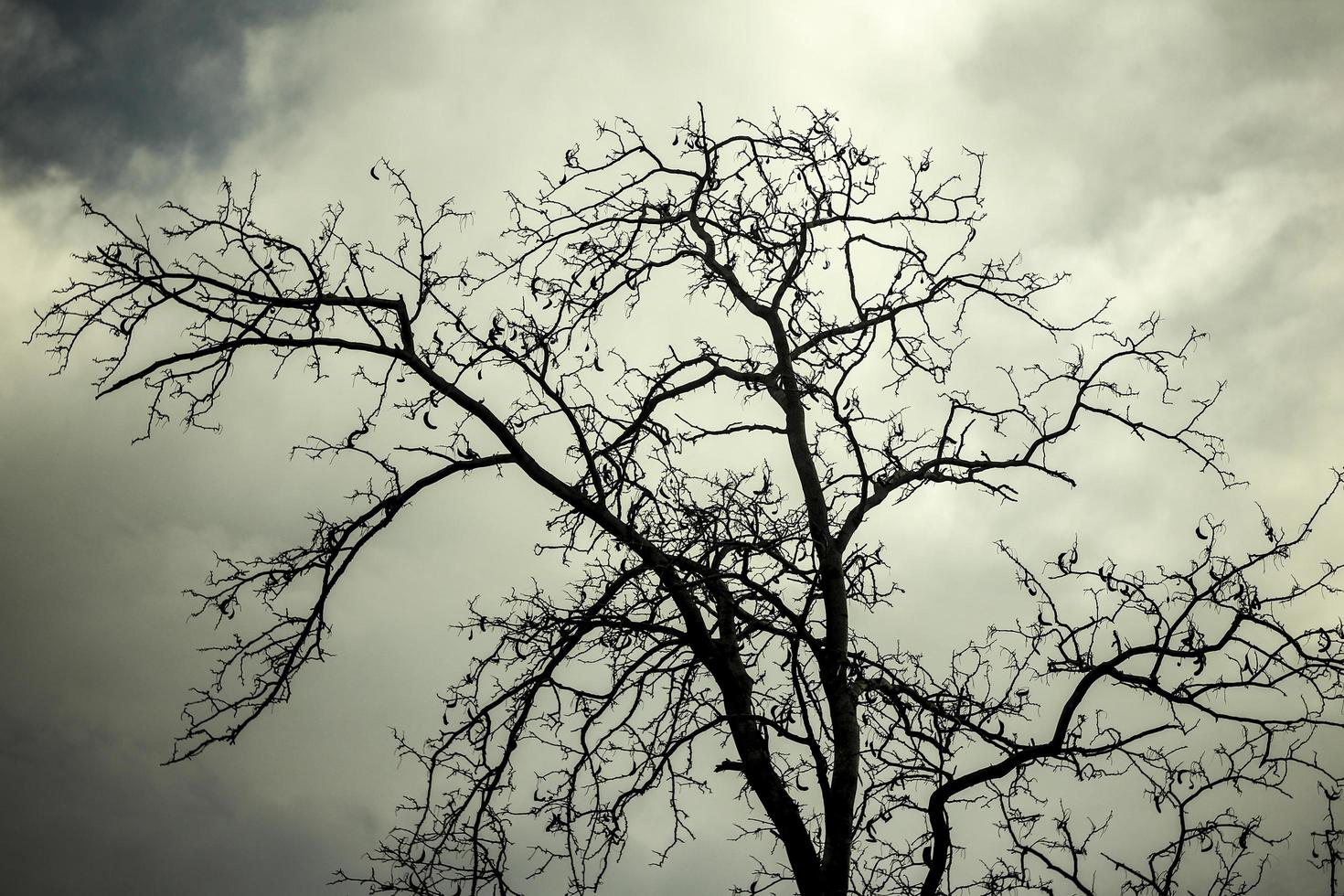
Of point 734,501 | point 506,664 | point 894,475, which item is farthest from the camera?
point 894,475

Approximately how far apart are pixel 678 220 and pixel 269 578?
3.76m

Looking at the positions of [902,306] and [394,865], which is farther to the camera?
[902,306]

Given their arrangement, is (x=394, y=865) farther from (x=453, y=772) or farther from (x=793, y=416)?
(x=793, y=416)

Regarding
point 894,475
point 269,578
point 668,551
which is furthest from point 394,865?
point 894,475

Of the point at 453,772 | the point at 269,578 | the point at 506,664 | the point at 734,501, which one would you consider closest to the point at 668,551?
the point at 734,501

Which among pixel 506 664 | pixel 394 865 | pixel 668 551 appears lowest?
pixel 394 865

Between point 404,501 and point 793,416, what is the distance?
9.16 ft

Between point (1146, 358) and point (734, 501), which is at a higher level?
point (1146, 358)

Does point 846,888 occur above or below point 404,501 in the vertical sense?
below

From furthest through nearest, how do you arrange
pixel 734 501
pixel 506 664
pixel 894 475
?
pixel 894 475 < pixel 506 664 < pixel 734 501

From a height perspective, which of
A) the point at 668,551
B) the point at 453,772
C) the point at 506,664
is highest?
the point at 668,551

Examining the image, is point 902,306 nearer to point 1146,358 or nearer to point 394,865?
point 1146,358

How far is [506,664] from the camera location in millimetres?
6703

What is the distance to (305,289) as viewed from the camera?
6434 mm
